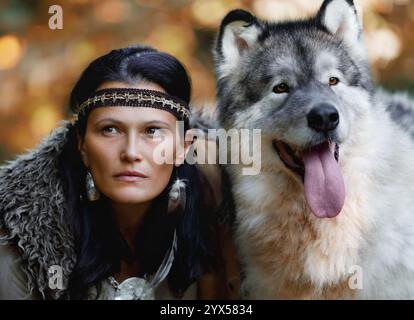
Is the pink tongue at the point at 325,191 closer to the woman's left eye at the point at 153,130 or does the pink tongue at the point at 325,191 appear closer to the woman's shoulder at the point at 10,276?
the woman's left eye at the point at 153,130

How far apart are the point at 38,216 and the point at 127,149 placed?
0.55m

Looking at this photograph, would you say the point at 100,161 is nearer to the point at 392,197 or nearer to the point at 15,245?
the point at 15,245

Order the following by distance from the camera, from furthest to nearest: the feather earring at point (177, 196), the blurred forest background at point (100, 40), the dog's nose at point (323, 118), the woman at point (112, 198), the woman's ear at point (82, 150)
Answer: the blurred forest background at point (100, 40) < the feather earring at point (177, 196) < the woman's ear at point (82, 150) < the woman at point (112, 198) < the dog's nose at point (323, 118)

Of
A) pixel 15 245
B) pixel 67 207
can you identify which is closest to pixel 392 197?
pixel 67 207

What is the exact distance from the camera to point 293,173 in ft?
9.81

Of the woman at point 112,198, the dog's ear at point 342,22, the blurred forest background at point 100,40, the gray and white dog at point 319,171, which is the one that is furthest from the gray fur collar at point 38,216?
the blurred forest background at point 100,40

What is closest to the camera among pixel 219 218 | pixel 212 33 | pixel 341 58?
pixel 341 58

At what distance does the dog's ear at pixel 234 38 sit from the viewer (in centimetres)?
319

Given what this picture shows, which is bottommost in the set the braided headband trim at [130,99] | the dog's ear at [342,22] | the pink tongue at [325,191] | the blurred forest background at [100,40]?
the pink tongue at [325,191]

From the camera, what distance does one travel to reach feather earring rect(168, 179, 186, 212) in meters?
3.11

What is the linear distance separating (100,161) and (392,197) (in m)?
1.41

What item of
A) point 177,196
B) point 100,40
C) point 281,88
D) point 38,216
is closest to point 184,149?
point 177,196

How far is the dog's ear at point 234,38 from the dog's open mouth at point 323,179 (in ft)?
2.19
